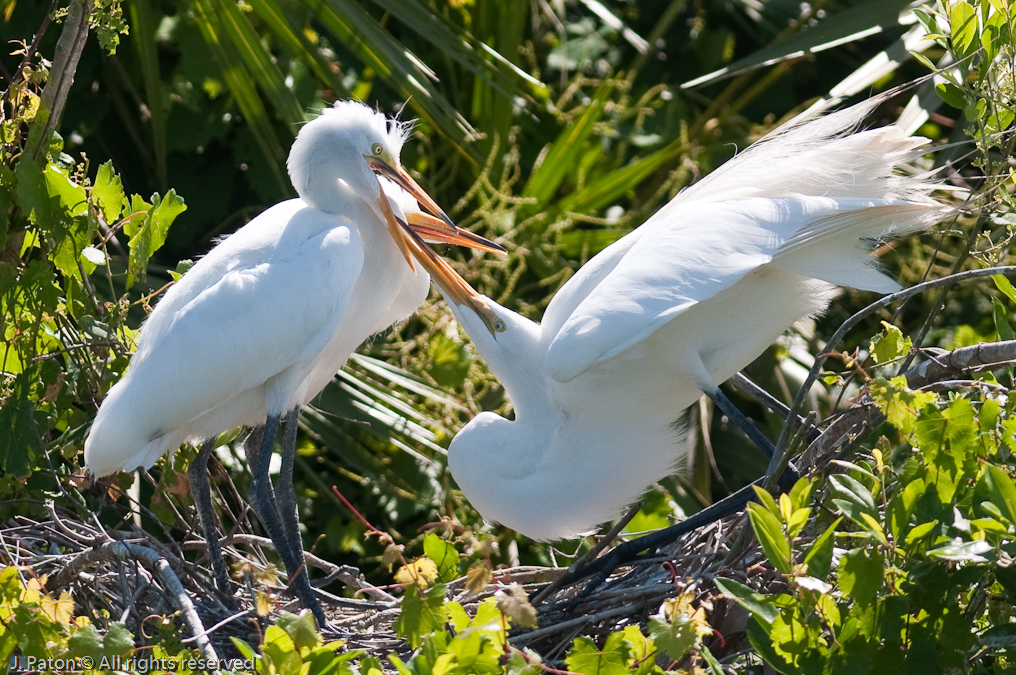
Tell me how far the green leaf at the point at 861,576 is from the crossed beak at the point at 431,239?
4.22 feet

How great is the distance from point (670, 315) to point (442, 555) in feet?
2.28

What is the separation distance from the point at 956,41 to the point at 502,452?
4.28ft

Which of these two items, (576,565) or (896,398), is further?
(576,565)

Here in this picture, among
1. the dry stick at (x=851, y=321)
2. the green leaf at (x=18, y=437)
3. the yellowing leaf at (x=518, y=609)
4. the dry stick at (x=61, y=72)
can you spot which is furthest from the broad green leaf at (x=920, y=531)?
the dry stick at (x=61, y=72)

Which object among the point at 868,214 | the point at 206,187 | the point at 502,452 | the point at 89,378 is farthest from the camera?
the point at 206,187

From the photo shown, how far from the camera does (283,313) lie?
95.7 inches

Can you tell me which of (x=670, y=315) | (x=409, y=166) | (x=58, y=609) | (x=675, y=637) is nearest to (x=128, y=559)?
(x=58, y=609)

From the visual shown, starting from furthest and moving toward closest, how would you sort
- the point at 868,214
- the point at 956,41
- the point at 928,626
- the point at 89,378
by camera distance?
the point at 89,378 < the point at 868,214 < the point at 956,41 < the point at 928,626

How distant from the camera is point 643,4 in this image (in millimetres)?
4289

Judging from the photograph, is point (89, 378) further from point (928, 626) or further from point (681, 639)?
point (928, 626)

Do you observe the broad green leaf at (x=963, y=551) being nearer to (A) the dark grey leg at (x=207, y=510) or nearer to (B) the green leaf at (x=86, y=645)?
(B) the green leaf at (x=86, y=645)

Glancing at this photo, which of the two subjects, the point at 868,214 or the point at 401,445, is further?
the point at 401,445

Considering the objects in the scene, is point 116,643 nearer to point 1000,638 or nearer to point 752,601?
point 752,601

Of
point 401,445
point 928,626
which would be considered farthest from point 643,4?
point 928,626
